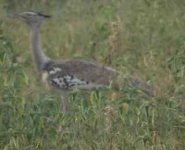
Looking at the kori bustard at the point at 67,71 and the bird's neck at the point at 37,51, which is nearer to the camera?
the kori bustard at the point at 67,71

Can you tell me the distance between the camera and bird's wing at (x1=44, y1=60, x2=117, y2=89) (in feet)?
20.6

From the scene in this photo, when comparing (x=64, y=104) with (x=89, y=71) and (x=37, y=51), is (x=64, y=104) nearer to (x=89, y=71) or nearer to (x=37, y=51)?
(x=89, y=71)

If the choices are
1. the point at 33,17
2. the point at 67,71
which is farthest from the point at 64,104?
the point at 33,17

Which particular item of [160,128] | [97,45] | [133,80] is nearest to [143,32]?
[97,45]

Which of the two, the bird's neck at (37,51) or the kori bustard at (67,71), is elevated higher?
the bird's neck at (37,51)

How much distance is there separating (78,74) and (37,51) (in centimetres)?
55

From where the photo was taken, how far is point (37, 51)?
6887mm

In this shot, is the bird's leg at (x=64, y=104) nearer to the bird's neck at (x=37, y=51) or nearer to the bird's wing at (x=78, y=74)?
the bird's wing at (x=78, y=74)

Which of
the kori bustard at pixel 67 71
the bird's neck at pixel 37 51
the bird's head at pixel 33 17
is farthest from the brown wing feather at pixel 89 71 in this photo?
the bird's head at pixel 33 17

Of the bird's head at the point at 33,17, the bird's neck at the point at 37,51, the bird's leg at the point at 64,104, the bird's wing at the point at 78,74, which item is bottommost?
the bird's leg at the point at 64,104

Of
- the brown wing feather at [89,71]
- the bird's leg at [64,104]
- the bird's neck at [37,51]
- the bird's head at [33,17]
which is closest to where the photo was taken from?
the bird's leg at [64,104]

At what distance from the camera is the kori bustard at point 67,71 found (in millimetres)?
6285

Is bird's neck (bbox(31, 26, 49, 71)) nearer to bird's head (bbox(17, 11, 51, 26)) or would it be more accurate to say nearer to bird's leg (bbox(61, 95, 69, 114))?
bird's head (bbox(17, 11, 51, 26))

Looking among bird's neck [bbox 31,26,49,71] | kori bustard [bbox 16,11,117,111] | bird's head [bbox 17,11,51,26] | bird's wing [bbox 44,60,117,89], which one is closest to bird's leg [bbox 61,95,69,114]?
kori bustard [bbox 16,11,117,111]
